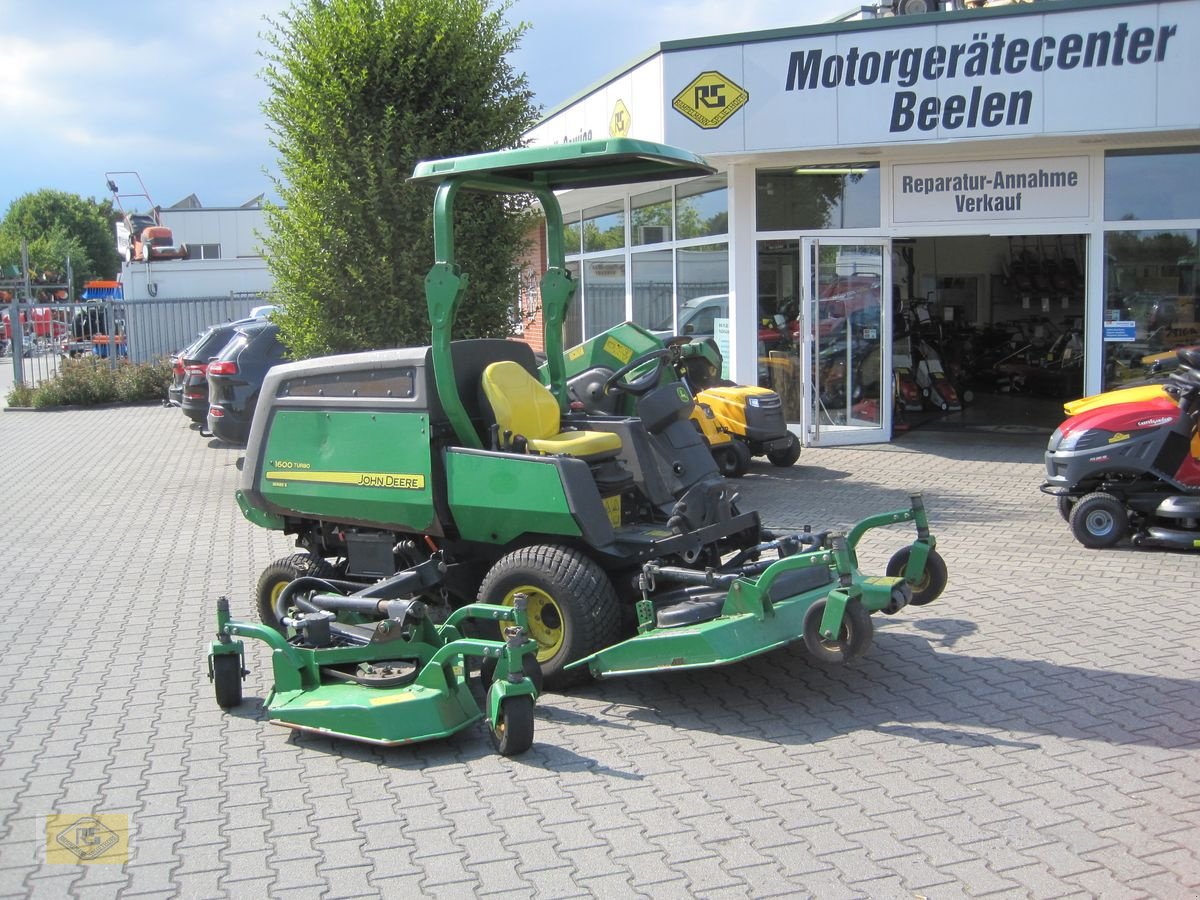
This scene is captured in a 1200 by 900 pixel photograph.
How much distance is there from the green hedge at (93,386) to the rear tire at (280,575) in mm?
16758

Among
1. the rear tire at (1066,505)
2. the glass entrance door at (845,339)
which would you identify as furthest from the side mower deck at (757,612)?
the glass entrance door at (845,339)

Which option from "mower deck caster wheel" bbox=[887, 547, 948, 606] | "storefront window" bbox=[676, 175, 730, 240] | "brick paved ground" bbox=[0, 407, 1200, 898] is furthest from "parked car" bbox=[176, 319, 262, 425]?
"mower deck caster wheel" bbox=[887, 547, 948, 606]

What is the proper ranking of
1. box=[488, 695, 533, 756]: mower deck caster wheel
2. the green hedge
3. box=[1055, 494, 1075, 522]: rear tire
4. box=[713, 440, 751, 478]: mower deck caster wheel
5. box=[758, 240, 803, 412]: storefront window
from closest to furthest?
1. box=[488, 695, 533, 756]: mower deck caster wheel
2. box=[1055, 494, 1075, 522]: rear tire
3. box=[713, 440, 751, 478]: mower deck caster wheel
4. box=[758, 240, 803, 412]: storefront window
5. the green hedge

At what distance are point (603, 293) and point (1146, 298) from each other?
25.5ft

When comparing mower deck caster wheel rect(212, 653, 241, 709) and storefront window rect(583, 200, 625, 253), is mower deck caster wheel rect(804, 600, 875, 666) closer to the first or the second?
mower deck caster wheel rect(212, 653, 241, 709)

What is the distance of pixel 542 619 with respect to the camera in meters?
5.62

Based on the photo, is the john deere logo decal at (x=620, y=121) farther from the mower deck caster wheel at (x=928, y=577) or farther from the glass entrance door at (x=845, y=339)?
the mower deck caster wheel at (x=928, y=577)

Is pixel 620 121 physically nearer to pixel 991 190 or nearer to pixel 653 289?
pixel 653 289

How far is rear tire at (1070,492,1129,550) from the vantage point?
26.5 ft

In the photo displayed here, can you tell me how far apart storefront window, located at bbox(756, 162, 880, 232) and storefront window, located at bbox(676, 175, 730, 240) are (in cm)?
51

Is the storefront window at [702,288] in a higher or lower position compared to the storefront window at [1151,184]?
lower

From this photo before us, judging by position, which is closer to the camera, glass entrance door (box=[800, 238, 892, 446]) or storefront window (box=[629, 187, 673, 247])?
glass entrance door (box=[800, 238, 892, 446])

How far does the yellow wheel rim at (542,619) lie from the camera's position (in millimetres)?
5543
